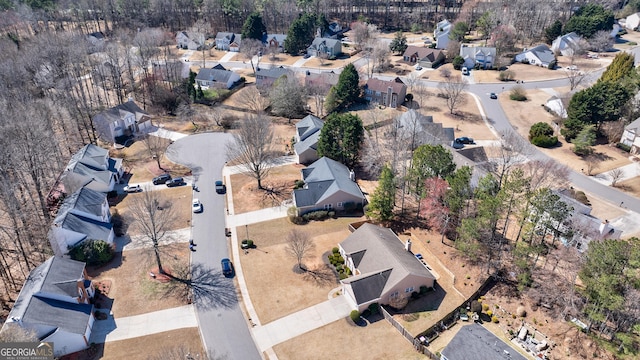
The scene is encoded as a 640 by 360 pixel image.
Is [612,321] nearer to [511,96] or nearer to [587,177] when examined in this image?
[587,177]

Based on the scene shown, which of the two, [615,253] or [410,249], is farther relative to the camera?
[410,249]

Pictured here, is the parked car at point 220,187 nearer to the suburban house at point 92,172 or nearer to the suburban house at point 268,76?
the suburban house at point 92,172

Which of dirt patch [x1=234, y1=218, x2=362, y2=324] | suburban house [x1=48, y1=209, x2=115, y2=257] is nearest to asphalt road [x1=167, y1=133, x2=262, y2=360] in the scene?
dirt patch [x1=234, y1=218, x2=362, y2=324]

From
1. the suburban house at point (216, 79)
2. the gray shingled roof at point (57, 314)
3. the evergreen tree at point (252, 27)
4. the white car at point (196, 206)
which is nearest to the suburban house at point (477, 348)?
the gray shingled roof at point (57, 314)

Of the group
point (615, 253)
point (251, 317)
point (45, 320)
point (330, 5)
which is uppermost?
point (330, 5)

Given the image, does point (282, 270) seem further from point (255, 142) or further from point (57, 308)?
point (57, 308)

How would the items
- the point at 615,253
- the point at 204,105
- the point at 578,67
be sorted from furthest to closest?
the point at 578,67, the point at 204,105, the point at 615,253

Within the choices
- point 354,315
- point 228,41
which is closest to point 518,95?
point 354,315

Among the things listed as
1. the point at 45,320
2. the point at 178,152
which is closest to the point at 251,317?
the point at 45,320
